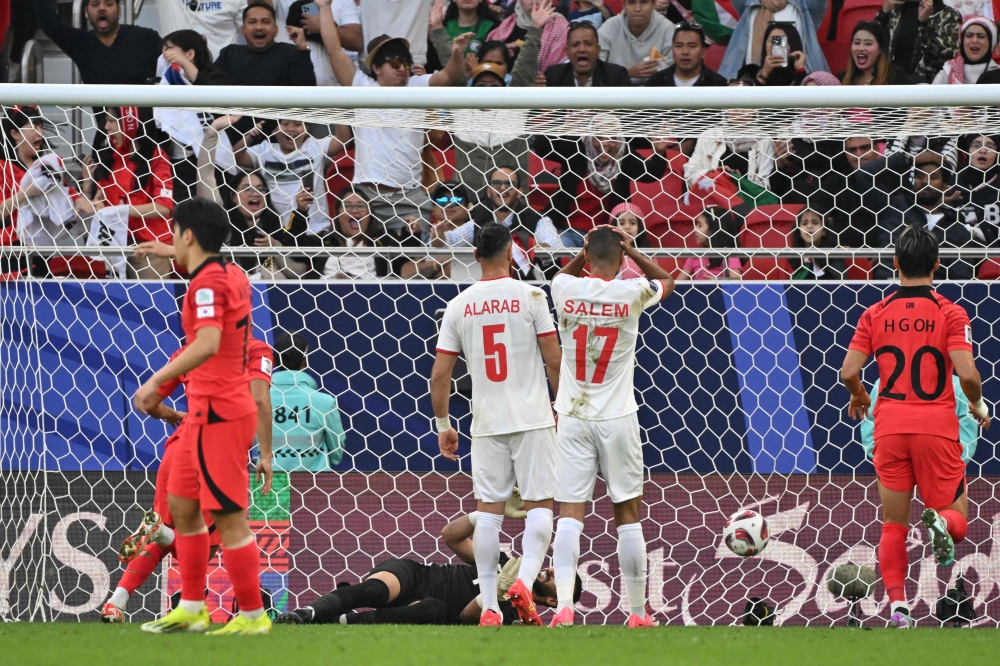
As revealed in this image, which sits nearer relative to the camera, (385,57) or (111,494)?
(111,494)

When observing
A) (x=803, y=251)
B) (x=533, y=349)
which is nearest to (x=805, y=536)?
(x=803, y=251)

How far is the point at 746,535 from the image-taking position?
653 cm

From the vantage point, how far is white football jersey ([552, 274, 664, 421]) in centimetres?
599

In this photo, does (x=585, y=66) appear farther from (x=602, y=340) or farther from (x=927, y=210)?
(x=602, y=340)

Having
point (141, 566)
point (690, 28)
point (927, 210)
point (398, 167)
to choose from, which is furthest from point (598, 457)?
point (690, 28)

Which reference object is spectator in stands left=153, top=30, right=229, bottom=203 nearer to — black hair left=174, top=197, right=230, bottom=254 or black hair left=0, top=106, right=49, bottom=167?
black hair left=0, top=106, right=49, bottom=167

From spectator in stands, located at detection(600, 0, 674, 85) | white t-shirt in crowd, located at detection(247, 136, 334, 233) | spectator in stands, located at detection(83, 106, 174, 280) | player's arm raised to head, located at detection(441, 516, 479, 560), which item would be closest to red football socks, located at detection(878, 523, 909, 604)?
player's arm raised to head, located at detection(441, 516, 479, 560)

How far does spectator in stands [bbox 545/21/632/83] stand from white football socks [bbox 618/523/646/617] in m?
5.03

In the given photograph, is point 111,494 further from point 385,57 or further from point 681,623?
point 385,57

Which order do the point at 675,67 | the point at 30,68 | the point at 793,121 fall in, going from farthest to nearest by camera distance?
the point at 30,68
the point at 675,67
the point at 793,121

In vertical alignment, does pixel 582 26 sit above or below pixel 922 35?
above

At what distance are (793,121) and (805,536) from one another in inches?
101

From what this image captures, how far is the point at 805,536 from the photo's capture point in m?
7.35

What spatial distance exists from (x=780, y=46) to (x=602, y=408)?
518cm
